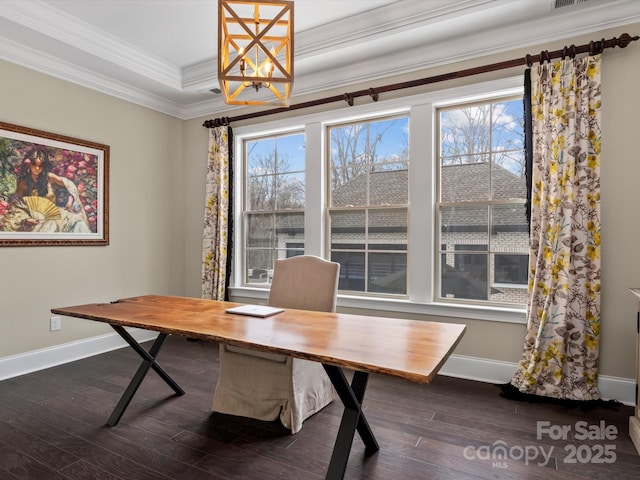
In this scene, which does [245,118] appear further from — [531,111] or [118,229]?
[531,111]

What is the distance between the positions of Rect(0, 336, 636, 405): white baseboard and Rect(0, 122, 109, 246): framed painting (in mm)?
942

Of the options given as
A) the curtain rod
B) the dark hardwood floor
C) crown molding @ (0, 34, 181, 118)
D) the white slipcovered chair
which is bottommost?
the dark hardwood floor

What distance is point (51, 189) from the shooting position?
333cm

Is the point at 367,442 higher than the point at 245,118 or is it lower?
lower

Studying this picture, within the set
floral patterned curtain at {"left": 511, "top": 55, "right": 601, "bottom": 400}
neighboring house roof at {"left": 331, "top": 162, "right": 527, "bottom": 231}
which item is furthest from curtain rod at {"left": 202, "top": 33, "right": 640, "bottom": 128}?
neighboring house roof at {"left": 331, "top": 162, "right": 527, "bottom": 231}

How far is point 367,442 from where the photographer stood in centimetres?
197

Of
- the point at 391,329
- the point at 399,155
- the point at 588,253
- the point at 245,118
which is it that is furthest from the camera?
the point at 245,118

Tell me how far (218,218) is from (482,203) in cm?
265

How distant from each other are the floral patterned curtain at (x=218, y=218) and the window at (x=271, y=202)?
0.80 ft

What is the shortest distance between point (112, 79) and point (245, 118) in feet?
4.33

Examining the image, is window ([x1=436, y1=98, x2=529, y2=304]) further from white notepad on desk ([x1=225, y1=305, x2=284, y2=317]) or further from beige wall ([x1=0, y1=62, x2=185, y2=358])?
beige wall ([x1=0, y1=62, x2=185, y2=358])

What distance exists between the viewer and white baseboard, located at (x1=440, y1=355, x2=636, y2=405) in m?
2.51

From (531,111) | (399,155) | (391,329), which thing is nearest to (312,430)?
(391,329)

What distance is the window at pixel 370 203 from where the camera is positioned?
340 cm
